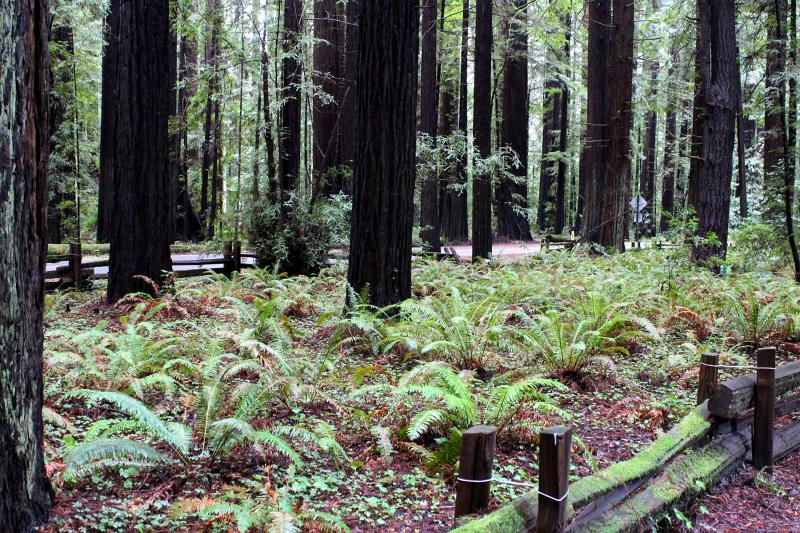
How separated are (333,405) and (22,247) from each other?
303cm

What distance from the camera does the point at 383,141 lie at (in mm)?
7605

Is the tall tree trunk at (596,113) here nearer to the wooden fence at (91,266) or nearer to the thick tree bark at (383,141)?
the wooden fence at (91,266)

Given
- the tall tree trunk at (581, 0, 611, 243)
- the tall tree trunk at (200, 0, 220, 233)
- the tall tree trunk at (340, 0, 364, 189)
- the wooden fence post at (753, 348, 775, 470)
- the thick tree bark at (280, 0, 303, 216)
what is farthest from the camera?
the tall tree trunk at (581, 0, 611, 243)

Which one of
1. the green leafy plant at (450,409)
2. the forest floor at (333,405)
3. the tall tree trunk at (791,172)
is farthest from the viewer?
the tall tree trunk at (791,172)

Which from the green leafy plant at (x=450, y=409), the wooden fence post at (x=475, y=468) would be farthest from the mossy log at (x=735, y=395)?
the wooden fence post at (x=475, y=468)

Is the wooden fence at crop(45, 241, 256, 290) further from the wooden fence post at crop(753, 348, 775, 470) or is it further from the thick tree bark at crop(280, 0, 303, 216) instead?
the wooden fence post at crop(753, 348, 775, 470)

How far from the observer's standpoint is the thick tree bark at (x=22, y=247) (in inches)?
96.5

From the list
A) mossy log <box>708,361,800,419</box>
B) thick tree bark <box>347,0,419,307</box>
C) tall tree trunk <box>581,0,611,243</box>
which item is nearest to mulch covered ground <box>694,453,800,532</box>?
mossy log <box>708,361,800,419</box>

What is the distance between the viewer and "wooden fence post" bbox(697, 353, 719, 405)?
206 inches

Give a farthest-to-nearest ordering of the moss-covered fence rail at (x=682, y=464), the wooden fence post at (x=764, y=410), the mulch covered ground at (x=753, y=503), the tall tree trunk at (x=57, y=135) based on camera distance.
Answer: the tall tree trunk at (x=57, y=135), the wooden fence post at (x=764, y=410), the mulch covered ground at (x=753, y=503), the moss-covered fence rail at (x=682, y=464)

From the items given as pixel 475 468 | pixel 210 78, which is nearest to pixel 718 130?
pixel 210 78

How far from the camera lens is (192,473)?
376 centimetres

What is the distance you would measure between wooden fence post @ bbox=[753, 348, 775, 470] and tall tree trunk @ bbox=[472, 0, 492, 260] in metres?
10.1

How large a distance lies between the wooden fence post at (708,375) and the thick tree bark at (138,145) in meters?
7.47
